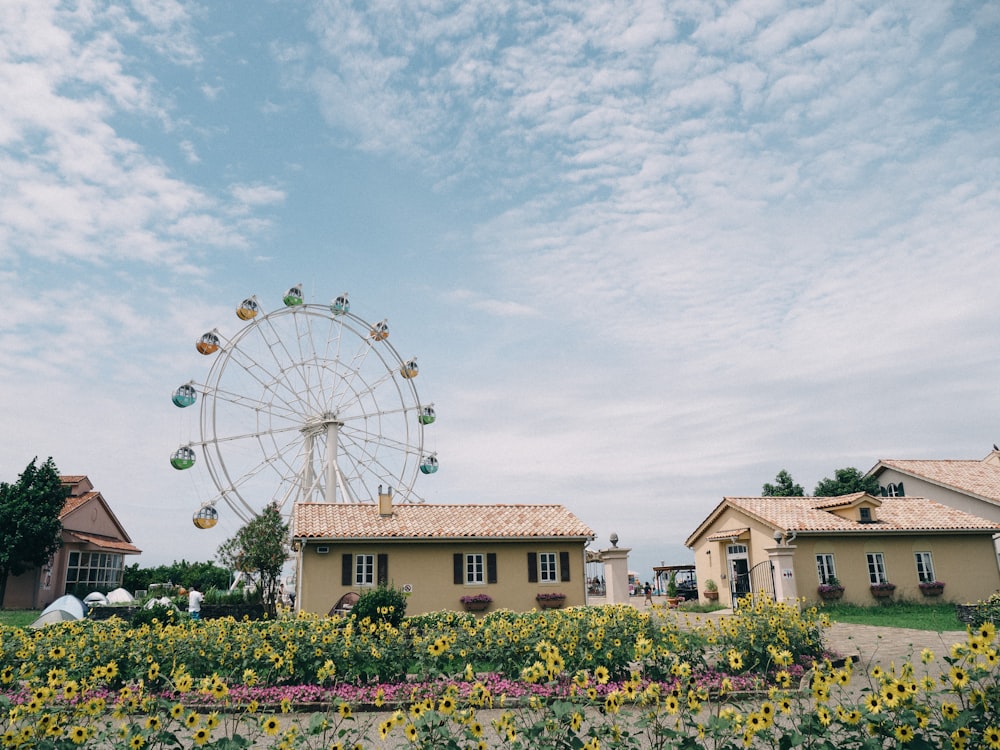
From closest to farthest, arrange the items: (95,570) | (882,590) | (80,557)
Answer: (882,590) → (80,557) → (95,570)

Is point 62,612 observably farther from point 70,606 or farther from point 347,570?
point 347,570

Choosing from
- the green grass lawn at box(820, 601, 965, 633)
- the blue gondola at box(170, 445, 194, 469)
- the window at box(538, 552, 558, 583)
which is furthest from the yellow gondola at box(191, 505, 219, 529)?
the green grass lawn at box(820, 601, 965, 633)

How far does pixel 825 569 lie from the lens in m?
24.5

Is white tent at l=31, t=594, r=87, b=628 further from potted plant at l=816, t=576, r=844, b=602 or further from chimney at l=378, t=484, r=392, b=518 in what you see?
potted plant at l=816, t=576, r=844, b=602

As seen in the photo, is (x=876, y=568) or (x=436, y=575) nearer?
(x=436, y=575)

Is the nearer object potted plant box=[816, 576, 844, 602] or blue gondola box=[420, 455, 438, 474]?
potted plant box=[816, 576, 844, 602]

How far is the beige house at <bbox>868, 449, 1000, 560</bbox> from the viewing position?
95.8 feet

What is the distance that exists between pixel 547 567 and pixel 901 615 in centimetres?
1098

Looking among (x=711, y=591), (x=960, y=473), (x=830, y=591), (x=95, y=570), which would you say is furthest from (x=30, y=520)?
(x=960, y=473)

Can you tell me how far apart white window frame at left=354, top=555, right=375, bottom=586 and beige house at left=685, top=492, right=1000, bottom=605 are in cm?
1251

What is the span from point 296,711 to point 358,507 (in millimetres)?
16692

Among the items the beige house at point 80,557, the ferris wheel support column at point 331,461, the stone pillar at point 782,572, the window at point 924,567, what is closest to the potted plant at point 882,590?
the window at point 924,567

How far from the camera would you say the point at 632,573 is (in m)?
49.6

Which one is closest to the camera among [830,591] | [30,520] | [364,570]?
[364,570]
